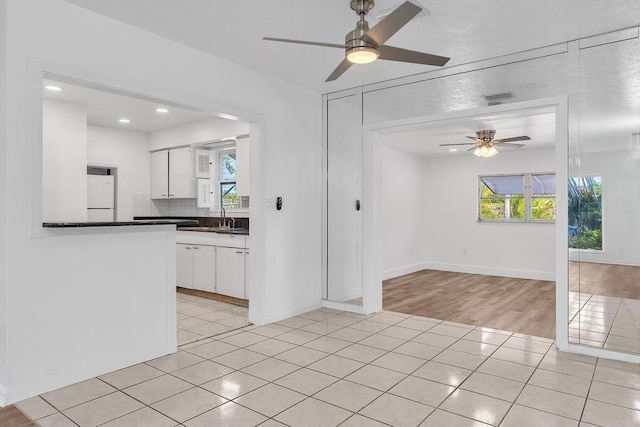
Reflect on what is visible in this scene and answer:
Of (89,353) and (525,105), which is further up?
(525,105)

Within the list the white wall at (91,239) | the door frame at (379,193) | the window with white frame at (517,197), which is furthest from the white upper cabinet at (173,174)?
the window with white frame at (517,197)

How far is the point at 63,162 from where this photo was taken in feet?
16.8

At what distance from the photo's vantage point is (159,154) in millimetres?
6926

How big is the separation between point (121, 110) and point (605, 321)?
19.2 feet

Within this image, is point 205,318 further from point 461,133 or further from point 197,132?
point 461,133

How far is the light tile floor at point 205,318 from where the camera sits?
401 centimetres

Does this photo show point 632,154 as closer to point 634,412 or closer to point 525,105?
point 525,105

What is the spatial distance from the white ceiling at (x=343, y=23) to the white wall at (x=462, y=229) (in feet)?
13.1

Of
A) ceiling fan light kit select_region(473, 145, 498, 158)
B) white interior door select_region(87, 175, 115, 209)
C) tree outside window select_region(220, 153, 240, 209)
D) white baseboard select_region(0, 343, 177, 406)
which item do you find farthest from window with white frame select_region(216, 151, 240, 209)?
ceiling fan light kit select_region(473, 145, 498, 158)

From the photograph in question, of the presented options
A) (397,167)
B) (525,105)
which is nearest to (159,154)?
→ (397,167)

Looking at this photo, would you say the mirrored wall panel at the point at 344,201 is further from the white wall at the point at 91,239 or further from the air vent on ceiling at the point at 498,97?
the air vent on ceiling at the point at 498,97

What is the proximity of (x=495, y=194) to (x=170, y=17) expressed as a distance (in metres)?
6.85

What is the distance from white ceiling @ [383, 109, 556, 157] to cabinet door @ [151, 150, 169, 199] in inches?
142

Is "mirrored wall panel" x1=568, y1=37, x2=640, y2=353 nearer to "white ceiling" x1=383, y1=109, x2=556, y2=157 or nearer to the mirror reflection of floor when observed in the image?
the mirror reflection of floor
